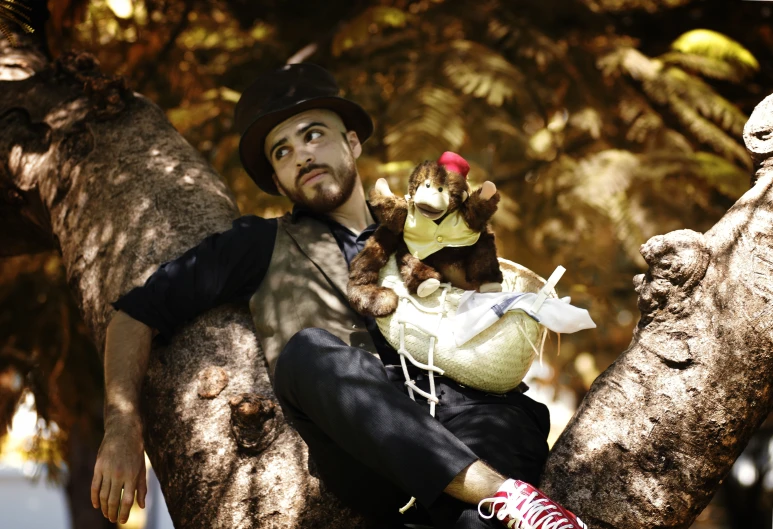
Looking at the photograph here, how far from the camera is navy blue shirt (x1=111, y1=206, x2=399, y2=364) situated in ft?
9.09

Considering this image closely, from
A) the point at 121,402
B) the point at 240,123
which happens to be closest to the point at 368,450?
the point at 121,402

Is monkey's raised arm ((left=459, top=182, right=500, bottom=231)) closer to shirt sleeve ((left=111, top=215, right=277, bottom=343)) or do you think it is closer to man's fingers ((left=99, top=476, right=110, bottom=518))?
shirt sleeve ((left=111, top=215, right=277, bottom=343))

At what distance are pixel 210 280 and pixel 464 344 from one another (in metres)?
0.98

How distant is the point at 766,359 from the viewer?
79.7 inches

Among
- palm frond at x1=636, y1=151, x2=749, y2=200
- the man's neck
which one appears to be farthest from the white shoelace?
palm frond at x1=636, y1=151, x2=749, y2=200

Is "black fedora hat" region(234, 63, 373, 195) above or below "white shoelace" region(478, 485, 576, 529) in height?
above

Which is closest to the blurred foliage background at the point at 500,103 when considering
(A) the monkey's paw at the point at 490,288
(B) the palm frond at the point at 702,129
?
(B) the palm frond at the point at 702,129

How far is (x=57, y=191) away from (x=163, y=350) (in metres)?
1.19

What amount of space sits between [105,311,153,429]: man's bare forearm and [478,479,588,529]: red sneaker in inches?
49.4

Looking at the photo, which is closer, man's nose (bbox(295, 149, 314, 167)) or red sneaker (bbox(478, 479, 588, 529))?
red sneaker (bbox(478, 479, 588, 529))

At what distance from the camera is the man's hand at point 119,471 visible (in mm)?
2406

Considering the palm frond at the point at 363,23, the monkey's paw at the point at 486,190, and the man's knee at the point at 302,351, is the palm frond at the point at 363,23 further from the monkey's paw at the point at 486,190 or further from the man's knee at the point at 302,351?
the man's knee at the point at 302,351

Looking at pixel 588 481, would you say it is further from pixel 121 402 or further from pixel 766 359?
pixel 121 402

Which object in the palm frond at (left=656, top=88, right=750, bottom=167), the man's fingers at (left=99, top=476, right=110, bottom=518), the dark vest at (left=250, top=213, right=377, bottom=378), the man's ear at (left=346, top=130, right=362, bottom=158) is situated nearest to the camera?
the man's fingers at (left=99, top=476, right=110, bottom=518)
